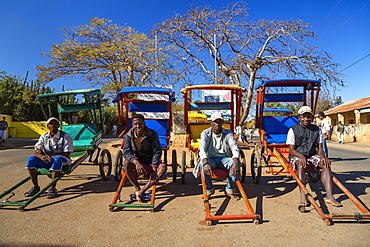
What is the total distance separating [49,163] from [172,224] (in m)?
2.80

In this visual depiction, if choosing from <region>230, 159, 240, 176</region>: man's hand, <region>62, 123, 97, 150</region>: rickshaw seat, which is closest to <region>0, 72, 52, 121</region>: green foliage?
<region>62, 123, 97, 150</region>: rickshaw seat

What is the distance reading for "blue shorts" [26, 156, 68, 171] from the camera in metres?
4.87

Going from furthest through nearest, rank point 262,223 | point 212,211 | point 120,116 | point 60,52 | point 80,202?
1. point 60,52
2. point 120,116
3. point 80,202
4. point 212,211
5. point 262,223

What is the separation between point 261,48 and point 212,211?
12.1 meters

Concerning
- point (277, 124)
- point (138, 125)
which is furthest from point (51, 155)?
point (277, 124)

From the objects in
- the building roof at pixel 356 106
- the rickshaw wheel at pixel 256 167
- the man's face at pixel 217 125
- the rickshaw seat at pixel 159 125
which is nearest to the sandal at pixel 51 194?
the rickshaw seat at pixel 159 125

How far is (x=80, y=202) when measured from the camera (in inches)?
185

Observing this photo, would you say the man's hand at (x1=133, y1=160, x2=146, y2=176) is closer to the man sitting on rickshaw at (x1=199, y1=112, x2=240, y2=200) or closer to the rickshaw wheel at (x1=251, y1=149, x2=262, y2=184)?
the man sitting on rickshaw at (x1=199, y1=112, x2=240, y2=200)

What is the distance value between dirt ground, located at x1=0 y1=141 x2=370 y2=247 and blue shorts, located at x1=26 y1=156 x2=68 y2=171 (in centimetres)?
55

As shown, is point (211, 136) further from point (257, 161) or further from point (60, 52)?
point (60, 52)

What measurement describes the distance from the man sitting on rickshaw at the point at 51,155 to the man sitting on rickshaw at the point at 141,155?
1.31 meters

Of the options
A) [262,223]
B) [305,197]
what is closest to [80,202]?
[262,223]

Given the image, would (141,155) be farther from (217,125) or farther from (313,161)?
(313,161)

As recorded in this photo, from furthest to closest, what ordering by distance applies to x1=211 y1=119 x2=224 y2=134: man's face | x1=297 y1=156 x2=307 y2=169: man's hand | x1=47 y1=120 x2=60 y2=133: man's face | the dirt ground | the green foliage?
the green foliage, x1=47 y1=120 x2=60 y2=133: man's face, x1=211 y1=119 x2=224 y2=134: man's face, x1=297 y1=156 x2=307 y2=169: man's hand, the dirt ground
